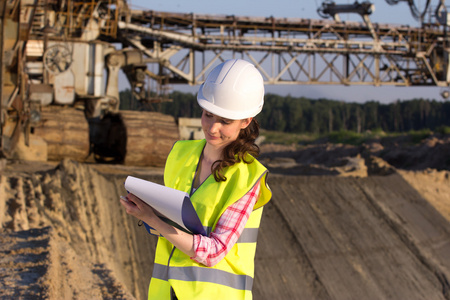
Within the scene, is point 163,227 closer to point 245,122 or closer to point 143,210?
point 143,210

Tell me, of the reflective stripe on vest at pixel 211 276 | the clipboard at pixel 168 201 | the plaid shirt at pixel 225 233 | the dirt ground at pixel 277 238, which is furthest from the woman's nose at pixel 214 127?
the dirt ground at pixel 277 238

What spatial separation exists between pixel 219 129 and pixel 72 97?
13.9 m

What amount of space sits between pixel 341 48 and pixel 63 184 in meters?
15.5

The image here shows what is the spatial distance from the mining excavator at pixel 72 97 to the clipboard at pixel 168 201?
1036cm

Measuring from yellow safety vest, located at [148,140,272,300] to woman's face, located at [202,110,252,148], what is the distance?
0.40 feet

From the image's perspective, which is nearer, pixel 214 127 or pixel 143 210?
pixel 143 210

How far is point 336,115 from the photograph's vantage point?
218 ft

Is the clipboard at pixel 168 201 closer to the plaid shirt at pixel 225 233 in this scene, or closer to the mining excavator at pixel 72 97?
the plaid shirt at pixel 225 233

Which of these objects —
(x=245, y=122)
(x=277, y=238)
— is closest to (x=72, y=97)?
(x=277, y=238)

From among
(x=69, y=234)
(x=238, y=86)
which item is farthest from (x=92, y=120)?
(x=238, y=86)

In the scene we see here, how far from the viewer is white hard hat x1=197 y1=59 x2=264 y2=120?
7.36ft

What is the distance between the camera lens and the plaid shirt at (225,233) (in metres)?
2.03

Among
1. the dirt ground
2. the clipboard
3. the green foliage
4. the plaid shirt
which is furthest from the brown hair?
the green foliage

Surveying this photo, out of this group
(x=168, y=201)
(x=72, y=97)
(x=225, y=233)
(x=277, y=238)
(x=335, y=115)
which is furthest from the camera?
(x=335, y=115)
